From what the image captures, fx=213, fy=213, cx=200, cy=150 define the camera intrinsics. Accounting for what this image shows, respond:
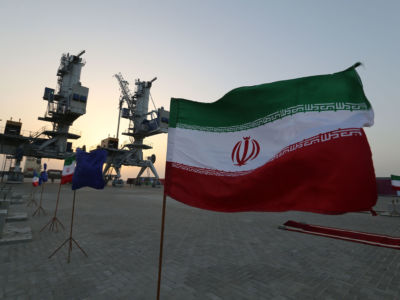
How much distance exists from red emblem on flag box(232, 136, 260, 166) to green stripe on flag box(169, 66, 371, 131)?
0.22 m

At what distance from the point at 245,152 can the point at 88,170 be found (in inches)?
206

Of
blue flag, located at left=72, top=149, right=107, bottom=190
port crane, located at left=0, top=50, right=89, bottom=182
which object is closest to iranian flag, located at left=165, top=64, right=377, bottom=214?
blue flag, located at left=72, top=149, right=107, bottom=190

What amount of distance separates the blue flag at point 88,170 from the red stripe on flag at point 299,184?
4.08 m

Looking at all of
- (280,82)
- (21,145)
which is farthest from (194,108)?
(21,145)

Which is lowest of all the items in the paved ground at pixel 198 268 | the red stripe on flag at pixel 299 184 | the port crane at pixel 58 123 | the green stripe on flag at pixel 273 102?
the paved ground at pixel 198 268

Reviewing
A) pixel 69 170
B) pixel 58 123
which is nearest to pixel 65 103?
pixel 58 123

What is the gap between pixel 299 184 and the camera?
2.43m

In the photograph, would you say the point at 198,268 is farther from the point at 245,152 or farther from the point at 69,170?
the point at 69,170

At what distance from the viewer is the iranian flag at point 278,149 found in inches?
84.1

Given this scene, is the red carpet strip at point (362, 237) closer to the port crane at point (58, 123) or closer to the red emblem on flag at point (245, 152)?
the red emblem on flag at point (245, 152)

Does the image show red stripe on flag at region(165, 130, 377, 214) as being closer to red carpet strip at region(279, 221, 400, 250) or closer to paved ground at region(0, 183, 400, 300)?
red carpet strip at region(279, 221, 400, 250)

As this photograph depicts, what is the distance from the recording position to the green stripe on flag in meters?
2.28

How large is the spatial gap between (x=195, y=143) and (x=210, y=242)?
6119 mm

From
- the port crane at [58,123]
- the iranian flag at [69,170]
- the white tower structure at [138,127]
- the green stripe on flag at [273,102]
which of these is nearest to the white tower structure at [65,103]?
the port crane at [58,123]
